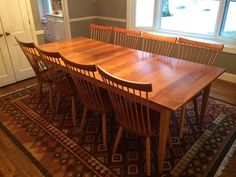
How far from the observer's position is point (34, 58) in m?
2.43

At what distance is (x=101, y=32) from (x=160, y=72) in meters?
1.68

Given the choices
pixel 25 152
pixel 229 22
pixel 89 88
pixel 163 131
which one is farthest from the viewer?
pixel 229 22

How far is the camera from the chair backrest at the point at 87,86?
Result: 1.76 m

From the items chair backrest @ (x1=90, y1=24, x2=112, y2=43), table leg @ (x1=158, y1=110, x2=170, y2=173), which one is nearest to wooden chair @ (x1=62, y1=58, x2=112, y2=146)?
table leg @ (x1=158, y1=110, x2=170, y2=173)

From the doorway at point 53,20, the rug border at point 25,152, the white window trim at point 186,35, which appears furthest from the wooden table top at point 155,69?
the doorway at point 53,20

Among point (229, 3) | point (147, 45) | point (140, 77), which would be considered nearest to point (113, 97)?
point (140, 77)

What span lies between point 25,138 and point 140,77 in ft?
4.74

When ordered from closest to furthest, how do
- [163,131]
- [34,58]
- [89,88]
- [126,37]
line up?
[163,131] → [89,88] → [34,58] → [126,37]

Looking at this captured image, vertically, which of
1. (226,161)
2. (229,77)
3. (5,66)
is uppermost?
(5,66)

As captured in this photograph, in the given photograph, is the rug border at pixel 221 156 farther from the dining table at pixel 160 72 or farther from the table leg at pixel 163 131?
the table leg at pixel 163 131

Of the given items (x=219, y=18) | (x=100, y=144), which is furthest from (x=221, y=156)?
(x=219, y=18)

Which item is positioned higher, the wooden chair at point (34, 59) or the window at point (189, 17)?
the window at point (189, 17)

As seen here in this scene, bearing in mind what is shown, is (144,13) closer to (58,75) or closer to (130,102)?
(58,75)

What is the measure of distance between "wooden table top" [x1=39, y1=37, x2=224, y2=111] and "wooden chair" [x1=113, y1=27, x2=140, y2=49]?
1.10ft
